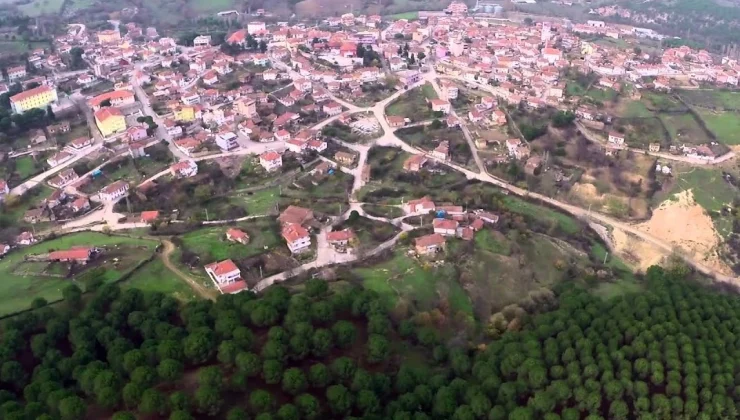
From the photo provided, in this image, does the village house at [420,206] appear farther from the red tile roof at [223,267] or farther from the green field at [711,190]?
the green field at [711,190]

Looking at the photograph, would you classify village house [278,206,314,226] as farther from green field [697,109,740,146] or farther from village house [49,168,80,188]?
green field [697,109,740,146]

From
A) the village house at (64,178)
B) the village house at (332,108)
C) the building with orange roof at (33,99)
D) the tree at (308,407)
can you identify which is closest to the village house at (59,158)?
the village house at (64,178)

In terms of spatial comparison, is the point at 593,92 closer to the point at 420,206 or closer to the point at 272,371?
the point at 420,206

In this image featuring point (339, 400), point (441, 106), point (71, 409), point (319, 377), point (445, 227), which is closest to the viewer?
point (71, 409)

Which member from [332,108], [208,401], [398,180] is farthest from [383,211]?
[208,401]

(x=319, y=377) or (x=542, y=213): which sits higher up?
(x=319, y=377)

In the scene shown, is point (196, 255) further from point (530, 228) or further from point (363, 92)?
point (363, 92)
